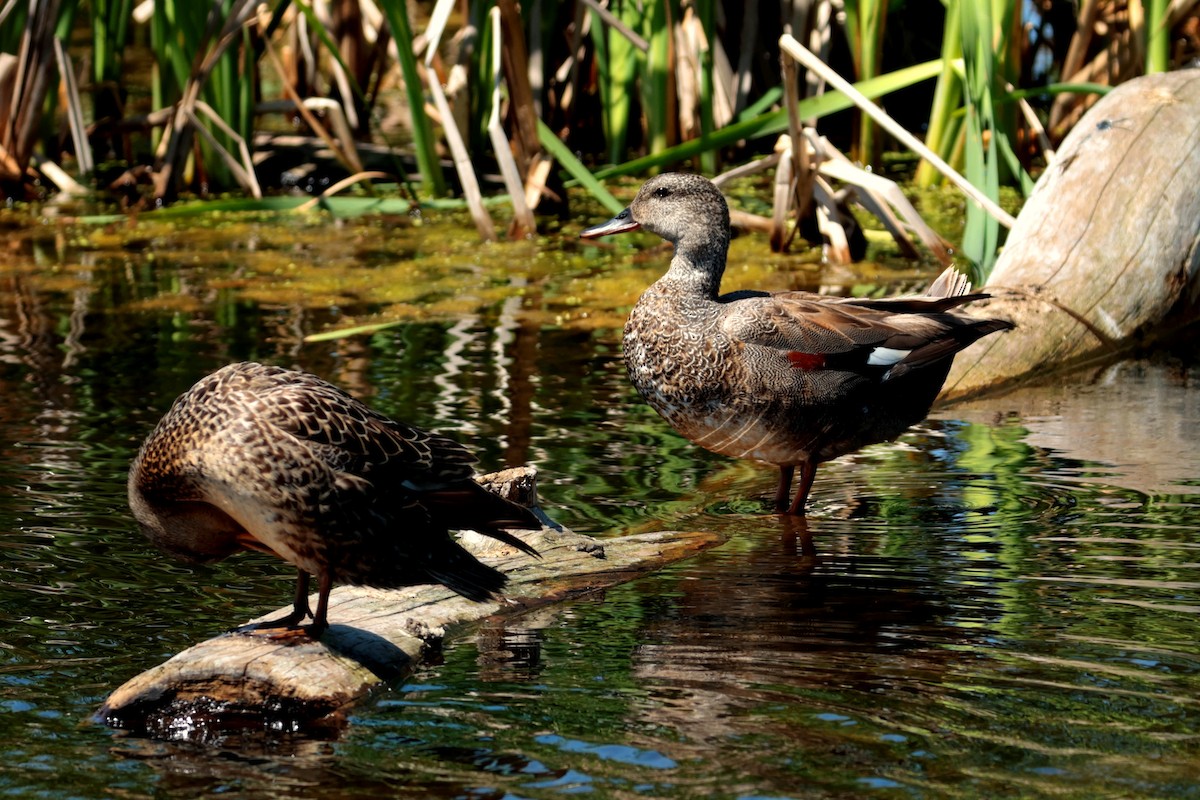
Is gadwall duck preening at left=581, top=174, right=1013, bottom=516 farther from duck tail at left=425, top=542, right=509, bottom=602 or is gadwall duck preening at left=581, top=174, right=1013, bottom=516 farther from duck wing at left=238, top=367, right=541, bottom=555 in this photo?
duck tail at left=425, top=542, right=509, bottom=602

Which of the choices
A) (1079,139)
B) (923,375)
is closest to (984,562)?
(923,375)

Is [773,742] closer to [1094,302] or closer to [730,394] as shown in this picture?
[730,394]

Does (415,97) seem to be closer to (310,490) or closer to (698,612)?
(698,612)

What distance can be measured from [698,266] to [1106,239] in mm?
2278

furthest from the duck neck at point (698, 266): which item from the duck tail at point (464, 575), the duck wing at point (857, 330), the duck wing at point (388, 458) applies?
the duck tail at point (464, 575)

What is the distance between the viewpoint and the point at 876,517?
5309 millimetres

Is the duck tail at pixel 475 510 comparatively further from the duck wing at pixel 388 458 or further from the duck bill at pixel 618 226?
the duck bill at pixel 618 226

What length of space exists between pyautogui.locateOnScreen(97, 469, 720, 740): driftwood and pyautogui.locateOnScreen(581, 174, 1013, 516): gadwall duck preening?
869 millimetres

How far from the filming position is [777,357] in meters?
5.34

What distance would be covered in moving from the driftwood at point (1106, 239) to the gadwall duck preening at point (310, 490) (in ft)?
11.4

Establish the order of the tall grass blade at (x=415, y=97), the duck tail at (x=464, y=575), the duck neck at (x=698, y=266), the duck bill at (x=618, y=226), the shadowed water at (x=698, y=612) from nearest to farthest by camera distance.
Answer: the shadowed water at (x=698, y=612) → the duck tail at (x=464, y=575) → the duck neck at (x=698, y=266) → the duck bill at (x=618, y=226) → the tall grass blade at (x=415, y=97)

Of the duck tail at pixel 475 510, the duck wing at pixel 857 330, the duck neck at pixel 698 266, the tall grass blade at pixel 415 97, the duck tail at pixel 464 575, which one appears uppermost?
the tall grass blade at pixel 415 97

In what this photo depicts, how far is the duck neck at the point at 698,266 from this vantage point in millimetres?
5570

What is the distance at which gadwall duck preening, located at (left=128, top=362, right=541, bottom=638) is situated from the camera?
12.2 feet
